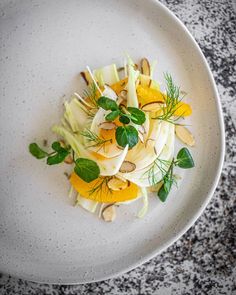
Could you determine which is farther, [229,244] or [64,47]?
[229,244]

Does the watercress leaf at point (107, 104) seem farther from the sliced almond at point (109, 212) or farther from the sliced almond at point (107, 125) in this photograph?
the sliced almond at point (109, 212)

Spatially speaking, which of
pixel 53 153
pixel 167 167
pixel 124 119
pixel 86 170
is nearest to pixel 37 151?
pixel 53 153

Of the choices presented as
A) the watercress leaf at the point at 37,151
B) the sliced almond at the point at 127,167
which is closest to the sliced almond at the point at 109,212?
the sliced almond at the point at 127,167

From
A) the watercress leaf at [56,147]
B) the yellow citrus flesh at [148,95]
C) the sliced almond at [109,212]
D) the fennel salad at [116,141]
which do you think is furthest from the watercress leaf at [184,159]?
the watercress leaf at [56,147]

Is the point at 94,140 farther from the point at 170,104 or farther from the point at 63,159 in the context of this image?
the point at 170,104

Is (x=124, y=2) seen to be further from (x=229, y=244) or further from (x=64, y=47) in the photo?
(x=229, y=244)

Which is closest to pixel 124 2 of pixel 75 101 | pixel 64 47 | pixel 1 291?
pixel 64 47

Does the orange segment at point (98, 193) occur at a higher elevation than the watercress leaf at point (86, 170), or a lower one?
lower

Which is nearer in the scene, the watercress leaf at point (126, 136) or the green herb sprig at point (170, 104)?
the watercress leaf at point (126, 136)

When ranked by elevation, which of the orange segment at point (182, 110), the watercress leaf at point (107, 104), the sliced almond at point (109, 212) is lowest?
the sliced almond at point (109, 212)
